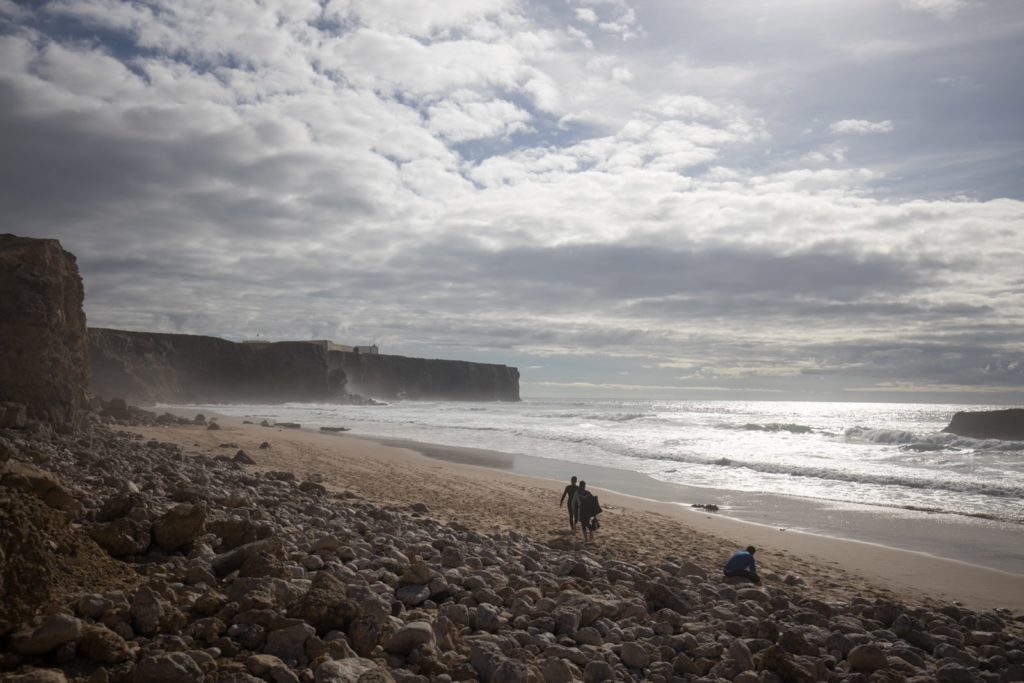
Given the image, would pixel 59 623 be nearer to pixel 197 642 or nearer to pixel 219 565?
pixel 197 642

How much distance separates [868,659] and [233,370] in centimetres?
8488

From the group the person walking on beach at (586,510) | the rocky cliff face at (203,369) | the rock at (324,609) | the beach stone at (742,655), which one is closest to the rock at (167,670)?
the rock at (324,609)

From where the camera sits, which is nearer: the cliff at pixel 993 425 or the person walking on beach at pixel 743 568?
the person walking on beach at pixel 743 568

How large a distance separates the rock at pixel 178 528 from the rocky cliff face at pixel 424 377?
94110mm

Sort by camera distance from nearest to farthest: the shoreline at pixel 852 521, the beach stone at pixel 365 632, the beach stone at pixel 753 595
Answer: the beach stone at pixel 365 632, the beach stone at pixel 753 595, the shoreline at pixel 852 521

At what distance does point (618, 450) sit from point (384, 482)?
569 inches

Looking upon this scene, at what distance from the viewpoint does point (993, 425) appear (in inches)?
1282

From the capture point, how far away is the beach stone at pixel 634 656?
5086 mm

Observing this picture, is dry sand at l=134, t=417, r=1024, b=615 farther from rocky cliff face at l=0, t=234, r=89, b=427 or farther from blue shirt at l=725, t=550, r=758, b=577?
rocky cliff face at l=0, t=234, r=89, b=427

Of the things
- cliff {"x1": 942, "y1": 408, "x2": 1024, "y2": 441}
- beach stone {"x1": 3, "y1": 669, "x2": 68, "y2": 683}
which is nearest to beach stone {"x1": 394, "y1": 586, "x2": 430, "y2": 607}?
beach stone {"x1": 3, "y1": 669, "x2": 68, "y2": 683}

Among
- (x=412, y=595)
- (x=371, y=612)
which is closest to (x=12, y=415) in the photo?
(x=412, y=595)

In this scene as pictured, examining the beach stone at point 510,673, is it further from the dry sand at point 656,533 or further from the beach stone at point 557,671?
the dry sand at point 656,533

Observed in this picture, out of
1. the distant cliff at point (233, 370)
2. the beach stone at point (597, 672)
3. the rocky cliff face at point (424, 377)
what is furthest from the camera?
the rocky cliff face at point (424, 377)

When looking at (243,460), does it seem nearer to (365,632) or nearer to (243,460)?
(243,460)
